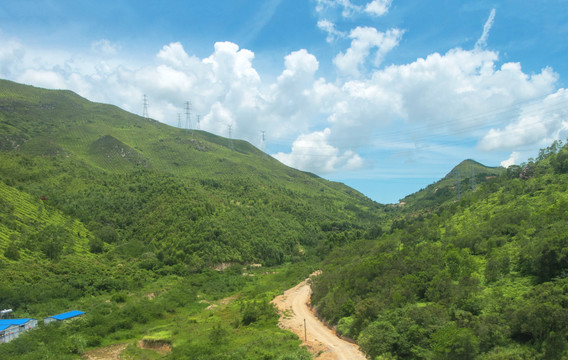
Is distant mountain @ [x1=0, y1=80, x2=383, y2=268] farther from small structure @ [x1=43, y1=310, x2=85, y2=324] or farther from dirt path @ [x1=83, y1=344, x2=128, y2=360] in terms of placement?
dirt path @ [x1=83, y1=344, x2=128, y2=360]

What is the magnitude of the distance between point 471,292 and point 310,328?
22.2 m

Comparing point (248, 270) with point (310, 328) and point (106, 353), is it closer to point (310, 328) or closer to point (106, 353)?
point (310, 328)

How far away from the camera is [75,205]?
101 metres

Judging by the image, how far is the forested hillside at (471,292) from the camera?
25.1 meters

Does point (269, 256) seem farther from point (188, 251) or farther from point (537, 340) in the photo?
point (537, 340)

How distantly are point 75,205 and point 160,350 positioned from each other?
76537 mm

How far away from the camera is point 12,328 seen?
4172 centimetres

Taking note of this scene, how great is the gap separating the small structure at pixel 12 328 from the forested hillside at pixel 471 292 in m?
40.7

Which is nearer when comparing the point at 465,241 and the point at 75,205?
the point at 465,241

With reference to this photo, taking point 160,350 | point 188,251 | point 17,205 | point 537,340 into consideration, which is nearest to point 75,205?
point 17,205

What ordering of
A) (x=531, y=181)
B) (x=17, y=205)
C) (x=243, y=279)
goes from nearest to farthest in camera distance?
(x=531, y=181), (x=17, y=205), (x=243, y=279)

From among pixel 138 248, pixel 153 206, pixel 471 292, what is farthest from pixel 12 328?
pixel 153 206

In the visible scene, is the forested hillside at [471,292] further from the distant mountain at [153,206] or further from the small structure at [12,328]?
the distant mountain at [153,206]

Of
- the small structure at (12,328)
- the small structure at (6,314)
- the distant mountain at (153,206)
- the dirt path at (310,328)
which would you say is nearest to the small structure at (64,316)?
the small structure at (12,328)
